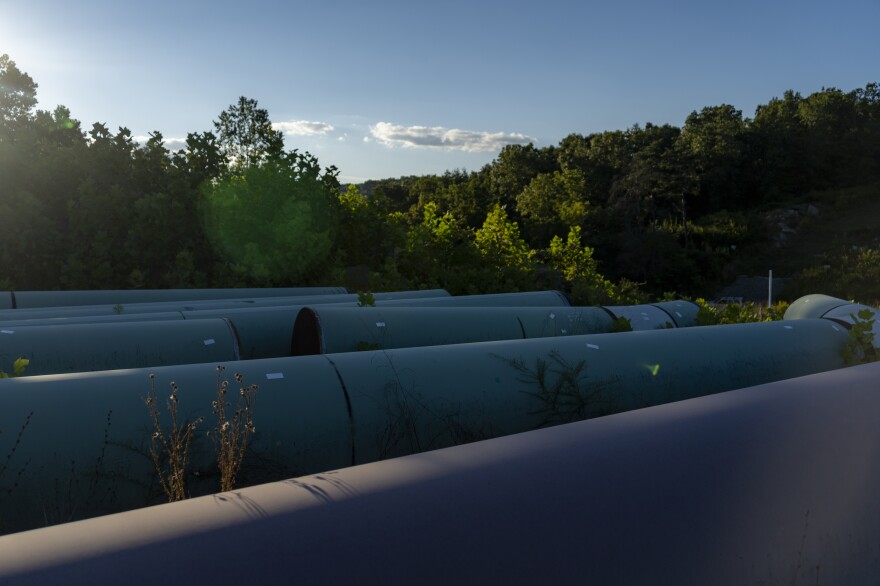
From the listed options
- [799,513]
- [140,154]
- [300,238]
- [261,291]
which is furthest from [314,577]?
[140,154]

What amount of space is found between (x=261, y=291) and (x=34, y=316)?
3782 millimetres

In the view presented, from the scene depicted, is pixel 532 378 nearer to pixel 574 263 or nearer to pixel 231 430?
pixel 231 430

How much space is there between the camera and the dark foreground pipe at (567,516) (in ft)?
5.12

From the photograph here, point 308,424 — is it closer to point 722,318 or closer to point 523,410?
point 523,410

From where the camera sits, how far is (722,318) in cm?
743

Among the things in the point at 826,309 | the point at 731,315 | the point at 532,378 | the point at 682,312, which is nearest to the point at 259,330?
the point at 532,378

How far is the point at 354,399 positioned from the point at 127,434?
3.15ft

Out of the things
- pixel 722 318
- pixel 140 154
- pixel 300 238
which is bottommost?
pixel 722 318

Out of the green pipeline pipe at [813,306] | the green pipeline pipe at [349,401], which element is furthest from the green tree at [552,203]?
the green pipeline pipe at [349,401]

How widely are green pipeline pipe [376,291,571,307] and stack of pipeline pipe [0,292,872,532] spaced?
11.4ft

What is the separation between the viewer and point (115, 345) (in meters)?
4.53

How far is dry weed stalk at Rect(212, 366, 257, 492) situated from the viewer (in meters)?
2.42

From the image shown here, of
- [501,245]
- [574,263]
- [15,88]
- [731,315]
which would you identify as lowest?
[731,315]

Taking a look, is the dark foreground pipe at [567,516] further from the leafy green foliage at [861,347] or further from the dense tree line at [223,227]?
the dense tree line at [223,227]
